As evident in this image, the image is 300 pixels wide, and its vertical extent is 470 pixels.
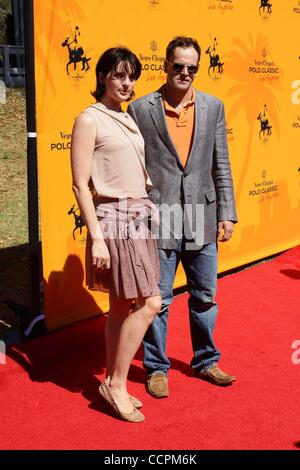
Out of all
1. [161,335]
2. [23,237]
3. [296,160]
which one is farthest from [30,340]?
[296,160]

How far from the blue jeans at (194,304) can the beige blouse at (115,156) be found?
1.84 feet

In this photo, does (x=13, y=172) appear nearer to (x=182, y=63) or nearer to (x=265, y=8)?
(x=265, y=8)

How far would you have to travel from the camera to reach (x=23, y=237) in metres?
7.66

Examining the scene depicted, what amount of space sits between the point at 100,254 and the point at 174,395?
1.07 meters

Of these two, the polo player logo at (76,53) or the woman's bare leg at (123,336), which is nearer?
the woman's bare leg at (123,336)

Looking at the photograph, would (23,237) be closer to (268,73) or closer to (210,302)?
(268,73)

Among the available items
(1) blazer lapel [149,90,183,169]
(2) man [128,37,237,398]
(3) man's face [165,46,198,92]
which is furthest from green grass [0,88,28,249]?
(3) man's face [165,46,198,92]

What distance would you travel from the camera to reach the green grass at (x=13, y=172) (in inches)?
310

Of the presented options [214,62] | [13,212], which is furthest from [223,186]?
[13,212]

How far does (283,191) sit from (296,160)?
383 mm

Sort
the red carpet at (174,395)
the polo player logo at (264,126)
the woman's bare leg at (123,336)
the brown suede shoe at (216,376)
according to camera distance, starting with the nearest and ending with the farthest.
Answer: the red carpet at (174,395) → the woman's bare leg at (123,336) → the brown suede shoe at (216,376) → the polo player logo at (264,126)
